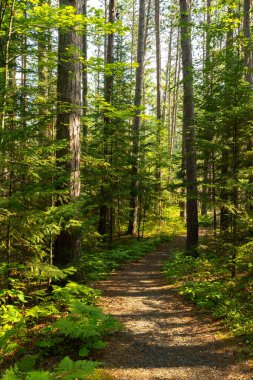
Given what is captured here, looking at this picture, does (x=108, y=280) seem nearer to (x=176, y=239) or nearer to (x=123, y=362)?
(x=123, y=362)

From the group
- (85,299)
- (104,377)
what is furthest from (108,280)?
(104,377)

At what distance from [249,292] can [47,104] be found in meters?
6.39

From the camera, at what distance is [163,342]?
5.86 metres

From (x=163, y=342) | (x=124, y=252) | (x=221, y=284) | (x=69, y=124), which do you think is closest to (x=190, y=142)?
(x=124, y=252)

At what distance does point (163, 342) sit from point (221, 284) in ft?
10.3

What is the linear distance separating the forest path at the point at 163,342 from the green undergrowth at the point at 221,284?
314mm

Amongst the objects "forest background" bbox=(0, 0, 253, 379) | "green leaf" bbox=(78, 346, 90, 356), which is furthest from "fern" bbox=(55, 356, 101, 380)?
"green leaf" bbox=(78, 346, 90, 356)

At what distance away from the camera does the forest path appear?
489cm

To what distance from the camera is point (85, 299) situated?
7.21 meters

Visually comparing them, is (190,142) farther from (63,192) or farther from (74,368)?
(74,368)

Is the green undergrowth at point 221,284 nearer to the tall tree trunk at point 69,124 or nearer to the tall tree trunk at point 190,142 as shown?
the tall tree trunk at point 190,142

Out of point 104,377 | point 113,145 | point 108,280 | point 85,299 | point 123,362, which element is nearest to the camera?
point 104,377

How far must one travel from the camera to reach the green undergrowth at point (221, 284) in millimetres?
6563

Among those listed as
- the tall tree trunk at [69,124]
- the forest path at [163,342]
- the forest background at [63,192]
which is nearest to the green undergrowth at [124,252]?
the forest background at [63,192]
